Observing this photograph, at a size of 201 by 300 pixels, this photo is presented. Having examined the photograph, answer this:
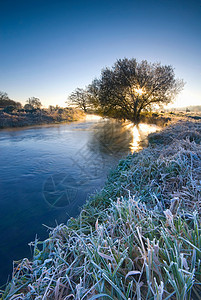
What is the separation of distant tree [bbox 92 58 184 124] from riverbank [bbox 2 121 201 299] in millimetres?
17989

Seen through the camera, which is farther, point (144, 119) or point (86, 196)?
point (144, 119)

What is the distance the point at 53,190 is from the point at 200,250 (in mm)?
4209

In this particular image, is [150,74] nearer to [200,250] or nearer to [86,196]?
[86,196]

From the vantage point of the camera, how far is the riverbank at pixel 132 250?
0.91 m

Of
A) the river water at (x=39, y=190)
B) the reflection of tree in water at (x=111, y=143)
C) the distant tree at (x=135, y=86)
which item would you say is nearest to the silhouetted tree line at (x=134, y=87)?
the distant tree at (x=135, y=86)

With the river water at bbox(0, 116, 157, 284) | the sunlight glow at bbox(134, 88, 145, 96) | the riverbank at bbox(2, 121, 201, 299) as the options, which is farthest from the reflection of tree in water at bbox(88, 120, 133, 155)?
the sunlight glow at bbox(134, 88, 145, 96)

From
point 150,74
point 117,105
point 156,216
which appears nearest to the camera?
point 156,216

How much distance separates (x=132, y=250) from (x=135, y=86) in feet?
68.7

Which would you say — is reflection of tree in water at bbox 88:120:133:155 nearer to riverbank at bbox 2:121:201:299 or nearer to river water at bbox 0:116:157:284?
river water at bbox 0:116:157:284

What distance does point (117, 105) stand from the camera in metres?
21.5

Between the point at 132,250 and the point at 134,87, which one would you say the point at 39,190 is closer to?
the point at 132,250

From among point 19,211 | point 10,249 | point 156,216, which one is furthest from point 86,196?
point 156,216

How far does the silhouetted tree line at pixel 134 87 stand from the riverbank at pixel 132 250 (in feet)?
59.0

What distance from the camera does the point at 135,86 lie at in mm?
19141
